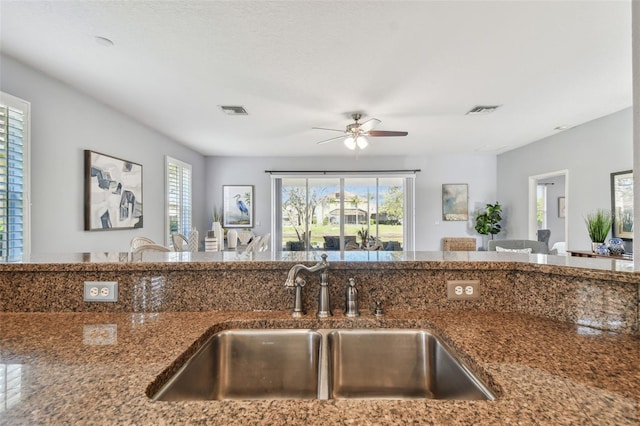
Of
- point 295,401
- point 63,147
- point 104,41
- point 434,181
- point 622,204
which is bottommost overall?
point 295,401

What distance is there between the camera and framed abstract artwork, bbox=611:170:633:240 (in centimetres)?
338

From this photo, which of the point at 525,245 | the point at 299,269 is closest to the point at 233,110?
the point at 299,269

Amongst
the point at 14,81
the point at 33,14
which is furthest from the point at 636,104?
the point at 14,81

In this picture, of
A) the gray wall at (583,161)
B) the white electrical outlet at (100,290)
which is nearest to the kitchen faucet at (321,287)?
the white electrical outlet at (100,290)

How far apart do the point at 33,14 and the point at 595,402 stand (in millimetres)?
3050

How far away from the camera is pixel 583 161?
13.4 ft

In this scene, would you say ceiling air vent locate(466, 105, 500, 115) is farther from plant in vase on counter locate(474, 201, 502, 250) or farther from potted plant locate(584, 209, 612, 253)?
plant in vase on counter locate(474, 201, 502, 250)

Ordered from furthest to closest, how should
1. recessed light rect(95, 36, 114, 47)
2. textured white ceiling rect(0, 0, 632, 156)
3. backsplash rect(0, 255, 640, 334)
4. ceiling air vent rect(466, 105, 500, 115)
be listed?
ceiling air vent rect(466, 105, 500, 115)
recessed light rect(95, 36, 114, 47)
textured white ceiling rect(0, 0, 632, 156)
backsplash rect(0, 255, 640, 334)

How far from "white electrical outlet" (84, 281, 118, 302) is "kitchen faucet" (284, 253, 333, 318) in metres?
0.63

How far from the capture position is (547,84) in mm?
2807

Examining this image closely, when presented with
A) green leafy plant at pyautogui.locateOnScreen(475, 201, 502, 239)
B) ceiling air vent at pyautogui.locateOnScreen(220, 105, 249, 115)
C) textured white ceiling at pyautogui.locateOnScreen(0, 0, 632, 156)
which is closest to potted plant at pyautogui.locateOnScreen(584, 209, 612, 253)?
textured white ceiling at pyautogui.locateOnScreen(0, 0, 632, 156)

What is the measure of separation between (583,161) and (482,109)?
1916mm

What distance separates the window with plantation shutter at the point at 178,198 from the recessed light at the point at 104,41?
2.61 meters

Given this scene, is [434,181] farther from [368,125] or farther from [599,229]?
[368,125]
